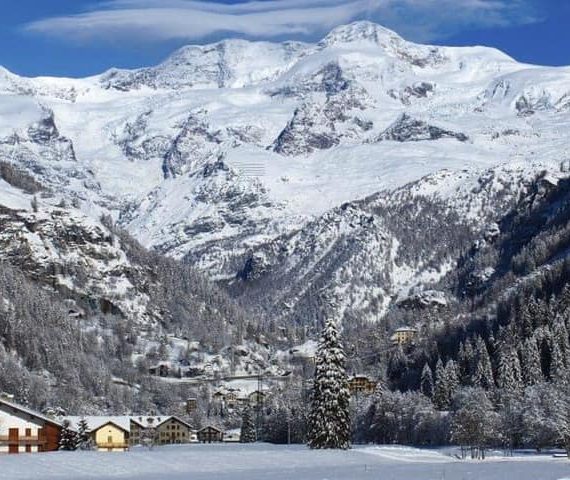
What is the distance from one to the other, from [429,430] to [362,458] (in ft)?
355

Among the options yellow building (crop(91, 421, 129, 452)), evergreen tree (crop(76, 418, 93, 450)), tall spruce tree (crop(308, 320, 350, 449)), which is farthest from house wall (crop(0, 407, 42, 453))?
Result: yellow building (crop(91, 421, 129, 452))

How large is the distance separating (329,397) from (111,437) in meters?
76.0

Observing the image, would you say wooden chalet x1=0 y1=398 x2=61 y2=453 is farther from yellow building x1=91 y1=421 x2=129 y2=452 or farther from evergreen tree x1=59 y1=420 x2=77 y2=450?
yellow building x1=91 y1=421 x2=129 y2=452

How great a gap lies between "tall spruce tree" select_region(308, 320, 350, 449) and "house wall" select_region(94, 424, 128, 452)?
210ft

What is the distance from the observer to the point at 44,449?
9950 cm

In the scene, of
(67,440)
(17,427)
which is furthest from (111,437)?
(17,427)

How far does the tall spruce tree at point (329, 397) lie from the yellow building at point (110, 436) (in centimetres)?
6415

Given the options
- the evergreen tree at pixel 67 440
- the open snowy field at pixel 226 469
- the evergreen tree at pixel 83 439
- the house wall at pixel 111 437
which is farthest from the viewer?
the house wall at pixel 111 437

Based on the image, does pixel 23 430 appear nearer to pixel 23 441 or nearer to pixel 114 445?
pixel 23 441

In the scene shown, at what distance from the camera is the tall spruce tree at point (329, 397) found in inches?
4060

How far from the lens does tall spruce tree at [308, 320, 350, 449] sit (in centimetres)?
10312

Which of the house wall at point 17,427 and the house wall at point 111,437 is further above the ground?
the house wall at point 111,437

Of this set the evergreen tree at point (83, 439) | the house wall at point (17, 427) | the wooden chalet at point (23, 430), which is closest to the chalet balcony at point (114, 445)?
the evergreen tree at point (83, 439)

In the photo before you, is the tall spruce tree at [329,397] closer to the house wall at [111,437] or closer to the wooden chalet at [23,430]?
the wooden chalet at [23,430]
